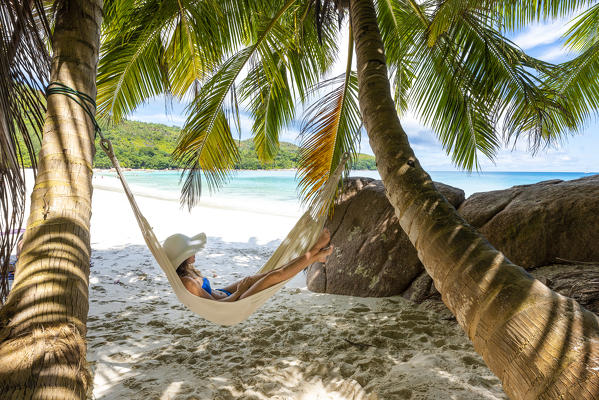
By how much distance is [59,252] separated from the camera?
639 mm

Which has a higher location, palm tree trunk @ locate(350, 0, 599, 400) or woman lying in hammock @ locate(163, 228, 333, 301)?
palm tree trunk @ locate(350, 0, 599, 400)

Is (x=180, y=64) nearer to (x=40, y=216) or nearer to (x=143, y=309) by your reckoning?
(x=143, y=309)

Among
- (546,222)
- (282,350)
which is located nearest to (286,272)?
(282,350)

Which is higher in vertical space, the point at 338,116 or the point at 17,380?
the point at 338,116

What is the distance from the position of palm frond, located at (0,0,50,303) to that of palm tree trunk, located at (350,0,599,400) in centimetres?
103

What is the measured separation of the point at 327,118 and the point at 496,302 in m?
1.85

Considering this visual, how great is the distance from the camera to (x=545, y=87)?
218 centimetres

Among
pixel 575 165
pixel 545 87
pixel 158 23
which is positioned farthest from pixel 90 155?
pixel 575 165

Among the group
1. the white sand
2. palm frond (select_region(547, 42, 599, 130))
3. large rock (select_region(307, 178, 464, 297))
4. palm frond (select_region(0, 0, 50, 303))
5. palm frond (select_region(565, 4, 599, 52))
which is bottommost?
the white sand

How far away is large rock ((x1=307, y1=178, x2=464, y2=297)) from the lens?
2.38 meters

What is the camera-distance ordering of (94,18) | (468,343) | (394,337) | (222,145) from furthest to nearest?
(222,145), (394,337), (468,343), (94,18)

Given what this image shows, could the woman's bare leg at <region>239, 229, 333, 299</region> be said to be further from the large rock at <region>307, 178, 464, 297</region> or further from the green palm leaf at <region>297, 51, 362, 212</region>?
the large rock at <region>307, 178, 464, 297</region>

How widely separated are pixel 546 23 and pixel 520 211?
3.63ft

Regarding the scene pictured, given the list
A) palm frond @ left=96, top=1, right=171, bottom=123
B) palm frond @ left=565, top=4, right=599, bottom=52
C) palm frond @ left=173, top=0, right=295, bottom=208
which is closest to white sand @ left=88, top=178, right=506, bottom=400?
palm frond @ left=173, top=0, right=295, bottom=208
